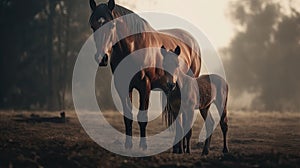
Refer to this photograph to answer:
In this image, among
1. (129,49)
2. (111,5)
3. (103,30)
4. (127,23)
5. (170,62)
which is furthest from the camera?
(170,62)

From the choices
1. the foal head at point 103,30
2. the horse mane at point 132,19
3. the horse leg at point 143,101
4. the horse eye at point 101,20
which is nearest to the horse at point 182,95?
the horse leg at point 143,101

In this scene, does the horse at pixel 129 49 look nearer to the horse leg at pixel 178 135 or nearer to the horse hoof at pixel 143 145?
the horse hoof at pixel 143 145

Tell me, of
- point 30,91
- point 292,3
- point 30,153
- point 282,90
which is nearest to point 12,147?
point 30,153

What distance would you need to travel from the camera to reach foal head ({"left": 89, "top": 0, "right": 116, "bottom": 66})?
30.2 feet

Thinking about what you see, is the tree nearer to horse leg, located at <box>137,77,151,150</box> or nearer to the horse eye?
horse leg, located at <box>137,77,151,150</box>

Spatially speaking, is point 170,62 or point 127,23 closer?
point 127,23

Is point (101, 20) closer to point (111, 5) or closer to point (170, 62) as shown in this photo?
point (111, 5)

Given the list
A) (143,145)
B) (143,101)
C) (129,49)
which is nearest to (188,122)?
A: (143,145)

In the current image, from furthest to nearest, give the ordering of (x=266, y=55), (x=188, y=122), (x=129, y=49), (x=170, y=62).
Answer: (x=266, y=55) < (x=188, y=122) < (x=170, y=62) < (x=129, y=49)

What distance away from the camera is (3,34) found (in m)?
32.1

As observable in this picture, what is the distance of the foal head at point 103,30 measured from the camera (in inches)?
363

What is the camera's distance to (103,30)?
9.35 meters

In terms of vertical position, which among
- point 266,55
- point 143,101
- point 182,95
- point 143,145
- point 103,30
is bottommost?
point 143,145

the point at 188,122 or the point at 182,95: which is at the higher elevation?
the point at 182,95
